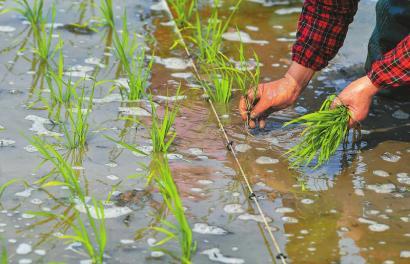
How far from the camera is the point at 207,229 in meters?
2.97

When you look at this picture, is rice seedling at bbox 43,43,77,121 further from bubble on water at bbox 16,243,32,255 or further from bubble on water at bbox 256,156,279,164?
bubble on water at bbox 16,243,32,255

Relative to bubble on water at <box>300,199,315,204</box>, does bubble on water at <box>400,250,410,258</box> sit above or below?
below

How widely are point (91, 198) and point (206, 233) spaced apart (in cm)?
48

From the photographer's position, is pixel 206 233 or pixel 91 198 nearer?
pixel 206 233

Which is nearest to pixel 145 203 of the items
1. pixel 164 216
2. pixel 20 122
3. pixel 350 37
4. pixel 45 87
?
pixel 164 216

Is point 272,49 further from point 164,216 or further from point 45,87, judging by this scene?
point 164,216

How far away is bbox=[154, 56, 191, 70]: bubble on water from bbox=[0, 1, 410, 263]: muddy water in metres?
0.02

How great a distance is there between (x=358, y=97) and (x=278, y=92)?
370 millimetres

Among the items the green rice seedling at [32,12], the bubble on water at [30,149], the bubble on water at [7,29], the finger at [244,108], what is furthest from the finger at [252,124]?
the bubble on water at [7,29]

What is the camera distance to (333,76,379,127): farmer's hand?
3.34 meters

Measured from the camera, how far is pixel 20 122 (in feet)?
12.4

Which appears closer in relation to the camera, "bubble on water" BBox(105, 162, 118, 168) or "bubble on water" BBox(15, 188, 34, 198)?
"bubble on water" BBox(15, 188, 34, 198)

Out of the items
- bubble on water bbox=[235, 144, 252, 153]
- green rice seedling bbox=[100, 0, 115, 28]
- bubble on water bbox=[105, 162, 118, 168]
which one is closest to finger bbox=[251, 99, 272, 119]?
bubble on water bbox=[235, 144, 252, 153]

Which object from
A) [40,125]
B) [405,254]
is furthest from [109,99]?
[405,254]
